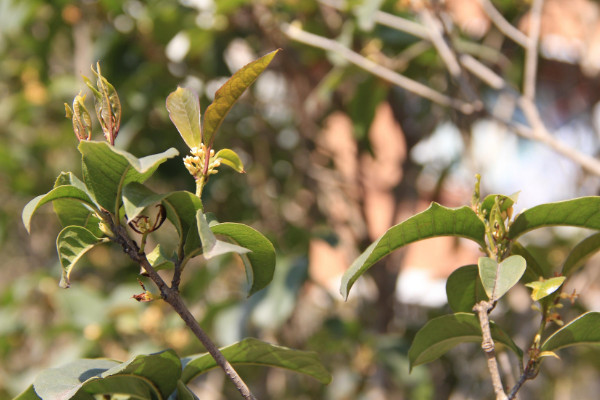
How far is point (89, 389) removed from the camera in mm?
597

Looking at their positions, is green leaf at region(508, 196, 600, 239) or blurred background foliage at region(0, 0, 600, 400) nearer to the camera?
green leaf at region(508, 196, 600, 239)

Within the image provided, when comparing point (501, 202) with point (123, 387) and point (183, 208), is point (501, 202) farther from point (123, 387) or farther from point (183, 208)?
point (123, 387)

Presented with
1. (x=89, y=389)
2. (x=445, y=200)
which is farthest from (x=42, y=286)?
(x=445, y=200)

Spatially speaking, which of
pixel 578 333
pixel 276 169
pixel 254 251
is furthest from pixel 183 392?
pixel 276 169

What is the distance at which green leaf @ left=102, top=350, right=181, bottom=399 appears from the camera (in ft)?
1.84

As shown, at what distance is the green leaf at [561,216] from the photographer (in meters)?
0.57

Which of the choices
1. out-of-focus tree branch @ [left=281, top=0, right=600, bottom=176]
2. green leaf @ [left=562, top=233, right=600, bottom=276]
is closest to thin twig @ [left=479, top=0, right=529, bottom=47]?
out-of-focus tree branch @ [left=281, top=0, right=600, bottom=176]

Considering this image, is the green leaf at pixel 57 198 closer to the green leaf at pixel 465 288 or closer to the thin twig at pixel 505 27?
the green leaf at pixel 465 288

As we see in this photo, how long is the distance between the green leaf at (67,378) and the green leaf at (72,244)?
0.09 meters

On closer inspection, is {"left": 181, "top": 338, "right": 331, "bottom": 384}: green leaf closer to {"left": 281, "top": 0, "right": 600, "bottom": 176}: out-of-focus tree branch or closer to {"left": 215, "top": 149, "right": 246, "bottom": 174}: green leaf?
{"left": 215, "top": 149, "right": 246, "bottom": 174}: green leaf

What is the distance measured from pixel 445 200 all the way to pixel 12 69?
1.83 m

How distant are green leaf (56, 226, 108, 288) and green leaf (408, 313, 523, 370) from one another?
0.32 metres

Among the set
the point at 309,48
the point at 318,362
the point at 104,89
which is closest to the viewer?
the point at 104,89

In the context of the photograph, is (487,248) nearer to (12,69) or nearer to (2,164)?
(2,164)
